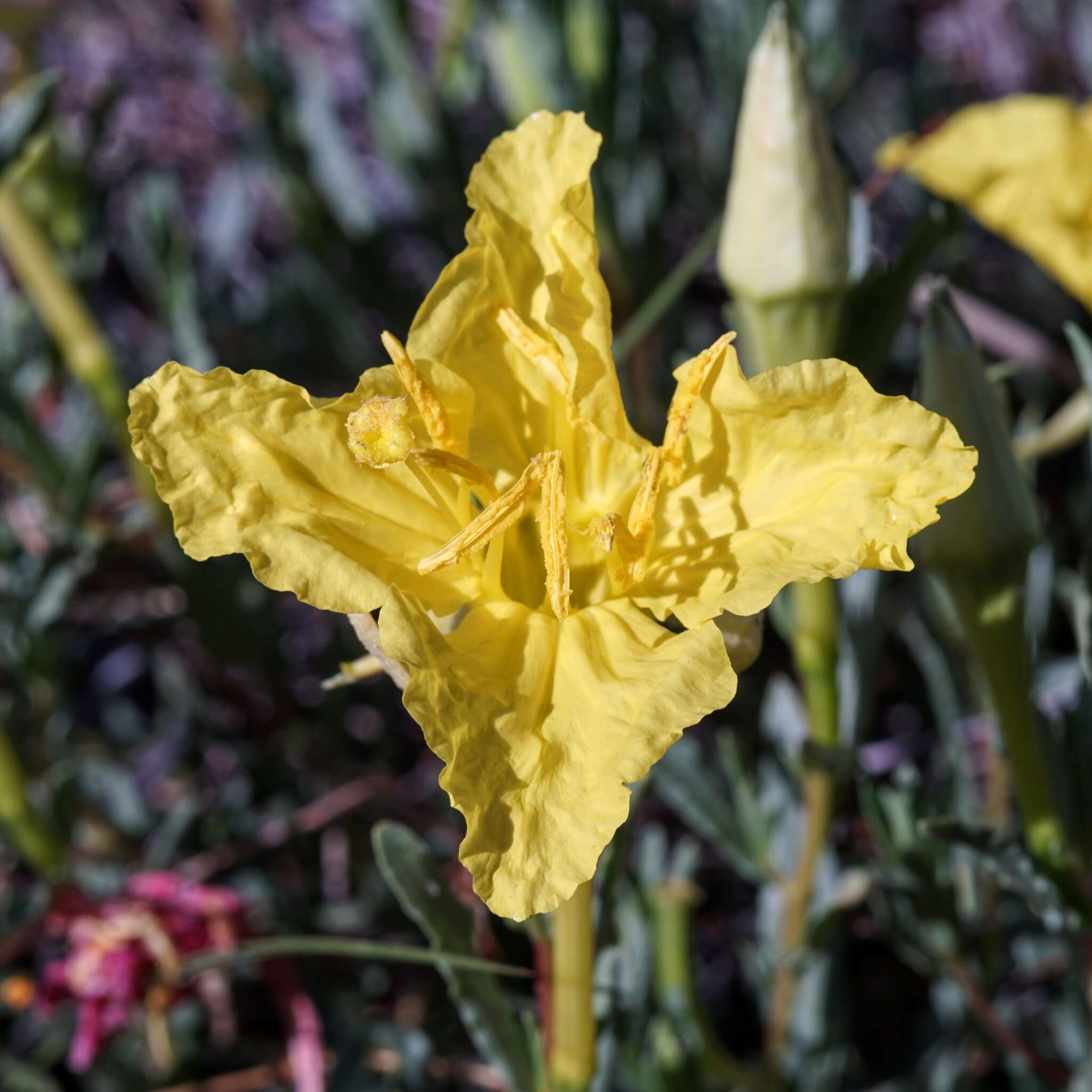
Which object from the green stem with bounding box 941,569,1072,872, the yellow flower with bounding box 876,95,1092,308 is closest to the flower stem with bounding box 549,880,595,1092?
the green stem with bounding box 941,569,1072,872

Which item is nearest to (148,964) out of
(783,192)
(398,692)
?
(398,692)

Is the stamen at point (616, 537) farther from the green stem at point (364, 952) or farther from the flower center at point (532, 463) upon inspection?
the green stem at point (364, 952)

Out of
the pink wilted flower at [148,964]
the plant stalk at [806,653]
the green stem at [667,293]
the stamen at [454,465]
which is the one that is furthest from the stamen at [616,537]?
the pink wilted flower at [148,964]

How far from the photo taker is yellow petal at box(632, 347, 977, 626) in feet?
3.51

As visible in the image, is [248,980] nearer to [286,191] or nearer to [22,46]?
[286,191]

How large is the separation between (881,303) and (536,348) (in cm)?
49

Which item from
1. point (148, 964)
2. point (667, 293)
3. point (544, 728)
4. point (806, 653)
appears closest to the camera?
point (544, 728)

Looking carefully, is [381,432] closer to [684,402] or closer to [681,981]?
[684,402]

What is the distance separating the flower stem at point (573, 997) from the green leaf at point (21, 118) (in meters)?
1.41

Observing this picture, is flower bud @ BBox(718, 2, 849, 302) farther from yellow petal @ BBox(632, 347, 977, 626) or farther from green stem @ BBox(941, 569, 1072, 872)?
green stem @ BBox(941, 569, 1072, 872)

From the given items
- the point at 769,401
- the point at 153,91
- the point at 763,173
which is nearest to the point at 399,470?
the point at 769,401

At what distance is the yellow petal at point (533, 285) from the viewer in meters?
1.23

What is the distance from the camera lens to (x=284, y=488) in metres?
1.16

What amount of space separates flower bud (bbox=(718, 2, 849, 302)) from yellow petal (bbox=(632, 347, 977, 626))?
0.75ft
